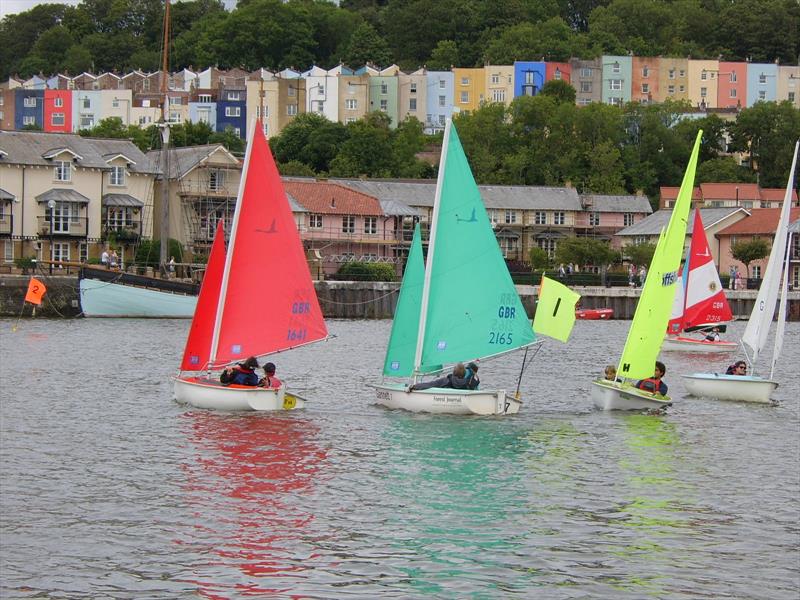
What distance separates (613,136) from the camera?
15325 cm

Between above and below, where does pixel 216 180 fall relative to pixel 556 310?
above

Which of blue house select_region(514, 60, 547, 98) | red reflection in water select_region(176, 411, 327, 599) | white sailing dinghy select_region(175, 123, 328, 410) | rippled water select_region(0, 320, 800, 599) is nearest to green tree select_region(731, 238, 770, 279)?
blue house select_region(514, 60, 547, 98)

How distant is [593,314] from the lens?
98188mm

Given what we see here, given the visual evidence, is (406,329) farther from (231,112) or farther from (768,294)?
(231,112)

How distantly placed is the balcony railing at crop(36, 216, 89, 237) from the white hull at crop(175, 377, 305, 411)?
60474 mm

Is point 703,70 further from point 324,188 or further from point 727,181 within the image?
point 324,188

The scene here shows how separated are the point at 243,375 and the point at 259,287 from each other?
270cm

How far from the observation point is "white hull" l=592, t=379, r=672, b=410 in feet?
126

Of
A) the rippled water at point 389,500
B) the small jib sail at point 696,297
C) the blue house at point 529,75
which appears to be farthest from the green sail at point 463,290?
the blue house at point 529,75

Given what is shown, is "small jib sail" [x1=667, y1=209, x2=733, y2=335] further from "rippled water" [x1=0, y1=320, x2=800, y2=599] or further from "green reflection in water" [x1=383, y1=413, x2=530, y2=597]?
"green reflection in water" [x1=383, y1=413, x2=530, y2=597]

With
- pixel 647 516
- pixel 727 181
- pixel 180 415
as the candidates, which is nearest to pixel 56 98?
pixel 727 181

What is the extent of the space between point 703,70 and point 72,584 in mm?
179066

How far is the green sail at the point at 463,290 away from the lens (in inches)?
1446

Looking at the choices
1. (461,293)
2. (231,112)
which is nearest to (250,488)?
(461,293)
